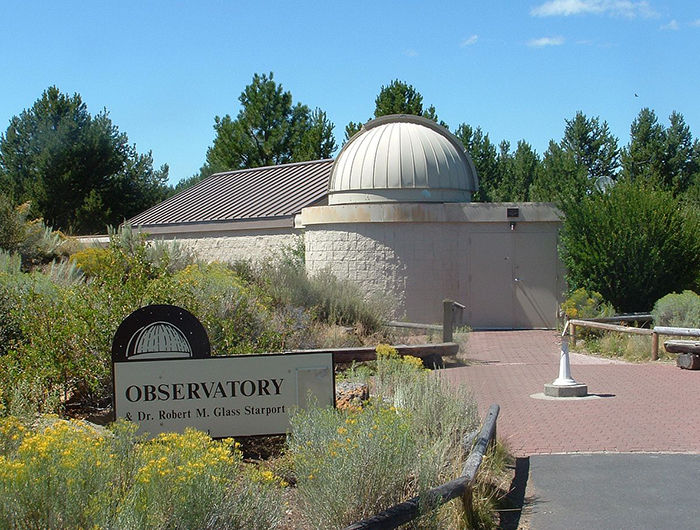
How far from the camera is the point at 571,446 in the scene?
9.03 metres

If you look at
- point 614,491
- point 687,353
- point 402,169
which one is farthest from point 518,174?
point 614,491

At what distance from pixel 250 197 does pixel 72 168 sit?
21955 millimetres

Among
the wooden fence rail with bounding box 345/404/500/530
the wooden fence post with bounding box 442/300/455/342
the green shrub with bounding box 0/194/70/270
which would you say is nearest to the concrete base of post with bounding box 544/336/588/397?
the wooden fence post with bounding box 442/300/455/342

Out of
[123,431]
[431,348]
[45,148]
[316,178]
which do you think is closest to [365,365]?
[431,348]

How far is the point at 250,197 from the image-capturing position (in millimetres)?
28234

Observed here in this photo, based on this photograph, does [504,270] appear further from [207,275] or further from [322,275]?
[207,275]

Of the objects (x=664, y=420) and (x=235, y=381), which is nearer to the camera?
(x=235, y=381)

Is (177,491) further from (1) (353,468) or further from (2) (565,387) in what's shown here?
(2) (565,387)

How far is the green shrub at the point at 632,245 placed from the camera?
19484mm

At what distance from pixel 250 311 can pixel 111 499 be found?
21.1ft

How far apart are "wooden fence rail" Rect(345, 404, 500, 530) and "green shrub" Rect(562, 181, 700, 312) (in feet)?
44.0

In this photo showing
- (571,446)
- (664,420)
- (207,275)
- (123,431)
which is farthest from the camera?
(207,275)

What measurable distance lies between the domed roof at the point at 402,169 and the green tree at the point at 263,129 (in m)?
27.5

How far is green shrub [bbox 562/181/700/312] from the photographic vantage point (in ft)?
63.9
